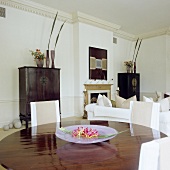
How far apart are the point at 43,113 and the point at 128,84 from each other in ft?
17.6

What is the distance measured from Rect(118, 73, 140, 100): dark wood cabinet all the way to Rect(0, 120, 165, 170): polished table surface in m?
5.70

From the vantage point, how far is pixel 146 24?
6.76m

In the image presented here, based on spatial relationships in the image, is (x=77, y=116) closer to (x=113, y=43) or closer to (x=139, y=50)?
(x=113, y=43)

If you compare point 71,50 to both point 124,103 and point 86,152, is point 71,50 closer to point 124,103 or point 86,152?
point 124,103

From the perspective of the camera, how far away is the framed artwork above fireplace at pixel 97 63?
20.3ft

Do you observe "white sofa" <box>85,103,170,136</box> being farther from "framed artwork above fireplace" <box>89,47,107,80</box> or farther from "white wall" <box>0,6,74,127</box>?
"framed artwork above fireplace" <box>89,47,107,80</box>

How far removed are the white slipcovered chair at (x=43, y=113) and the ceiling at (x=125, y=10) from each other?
Answer: 356 centimetres

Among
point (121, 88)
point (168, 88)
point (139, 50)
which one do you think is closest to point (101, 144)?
point (121, 88)

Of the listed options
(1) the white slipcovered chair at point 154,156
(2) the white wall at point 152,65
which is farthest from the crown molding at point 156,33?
(1) the white slipcovered chair at point 154,156

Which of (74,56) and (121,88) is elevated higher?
(74,56)

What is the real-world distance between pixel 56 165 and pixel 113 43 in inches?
266

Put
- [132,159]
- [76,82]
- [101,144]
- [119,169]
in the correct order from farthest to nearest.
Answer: [76,82], [101,144], [132,159], [119,169]

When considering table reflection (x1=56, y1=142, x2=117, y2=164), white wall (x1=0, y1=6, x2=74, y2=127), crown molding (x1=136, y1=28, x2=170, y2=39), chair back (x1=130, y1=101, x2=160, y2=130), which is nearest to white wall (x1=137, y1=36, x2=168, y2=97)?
crown molding (x1=136, y1=28, x2=170, y2=39)

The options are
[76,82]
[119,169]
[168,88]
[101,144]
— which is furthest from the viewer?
[168,88]
